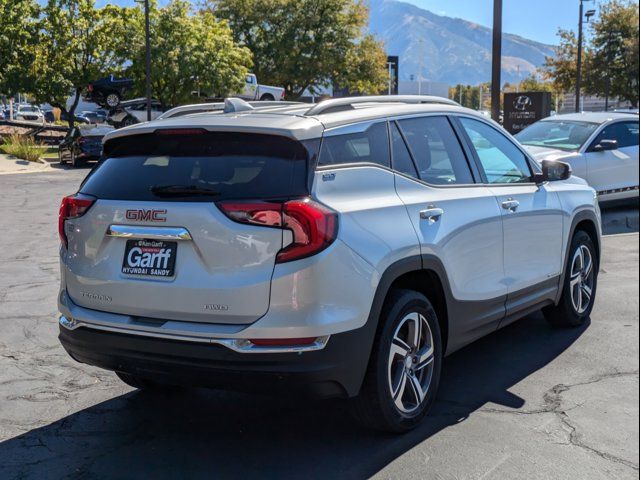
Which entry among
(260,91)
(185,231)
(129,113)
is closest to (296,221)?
(185,231)

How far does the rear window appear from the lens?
3.71 meters

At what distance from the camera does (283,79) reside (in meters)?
50.2

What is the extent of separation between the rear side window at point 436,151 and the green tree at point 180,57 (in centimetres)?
3191

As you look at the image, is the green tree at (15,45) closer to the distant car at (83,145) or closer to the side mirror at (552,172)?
the distant car at (83,145)

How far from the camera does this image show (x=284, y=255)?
358 cm

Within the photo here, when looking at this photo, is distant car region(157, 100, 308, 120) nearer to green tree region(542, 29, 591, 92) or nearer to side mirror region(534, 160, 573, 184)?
side mirror region(534, 160, 573, 184)

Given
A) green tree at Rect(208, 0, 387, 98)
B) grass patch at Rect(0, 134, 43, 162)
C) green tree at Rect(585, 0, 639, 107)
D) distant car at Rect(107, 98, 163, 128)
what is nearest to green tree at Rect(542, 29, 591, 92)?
green tree at Rect(585, 0, 639, 107)

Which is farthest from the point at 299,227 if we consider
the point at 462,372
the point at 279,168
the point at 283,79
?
the point at 283,79

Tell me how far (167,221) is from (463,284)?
189 centimetres

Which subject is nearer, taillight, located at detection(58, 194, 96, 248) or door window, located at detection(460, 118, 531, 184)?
taillight, located at detection(58, 194, 96, 248)

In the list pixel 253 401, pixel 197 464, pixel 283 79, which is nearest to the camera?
pixel 197 464

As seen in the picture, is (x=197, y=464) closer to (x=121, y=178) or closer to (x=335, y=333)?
(x=335, y=333)

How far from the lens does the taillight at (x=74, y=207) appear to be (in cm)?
415

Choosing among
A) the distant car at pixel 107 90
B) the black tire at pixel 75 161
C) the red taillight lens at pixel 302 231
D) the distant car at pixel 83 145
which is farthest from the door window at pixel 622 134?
the distant car at pixel 107 90
